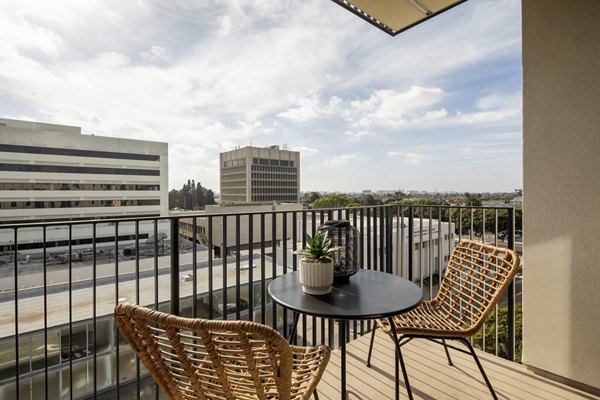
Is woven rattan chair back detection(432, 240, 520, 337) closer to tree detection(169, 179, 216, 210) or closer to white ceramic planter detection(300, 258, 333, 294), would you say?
white ceramic planter detection(300, 258, 333, 294)

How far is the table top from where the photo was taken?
4.07 ft

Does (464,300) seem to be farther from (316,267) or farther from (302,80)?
(302,80)

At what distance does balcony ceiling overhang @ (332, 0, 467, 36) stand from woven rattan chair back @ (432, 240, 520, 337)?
6.11 ft

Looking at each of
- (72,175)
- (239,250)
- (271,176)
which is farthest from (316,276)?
(72,175)

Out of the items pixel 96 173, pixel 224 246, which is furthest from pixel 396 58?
pixel 96 173

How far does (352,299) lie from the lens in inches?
54.9

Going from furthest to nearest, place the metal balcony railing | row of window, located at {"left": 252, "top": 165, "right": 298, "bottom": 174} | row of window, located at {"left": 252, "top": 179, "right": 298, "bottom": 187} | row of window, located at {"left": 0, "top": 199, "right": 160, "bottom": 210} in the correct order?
row of window, located at {"left": 252, "top": 165, "right": 298, "bottom": 174}, row of window, located at {"left": 252, "top": 179, "right": 298, "bottom": 187}, row of window, located at {"left": 0, "top": 199, "right": 160, "bottom": 210}, the metal balcony railing

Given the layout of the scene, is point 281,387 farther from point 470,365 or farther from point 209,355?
point 470,365

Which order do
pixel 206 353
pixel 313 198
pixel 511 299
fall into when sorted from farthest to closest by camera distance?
pixel 313 198 < pixel 511 299 < pixel 206 353

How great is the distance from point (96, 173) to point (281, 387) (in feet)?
113

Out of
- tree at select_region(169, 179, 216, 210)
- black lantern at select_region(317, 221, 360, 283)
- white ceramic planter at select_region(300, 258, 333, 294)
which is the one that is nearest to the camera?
white ceramic planter at select_region(300, 258, 333, 294)

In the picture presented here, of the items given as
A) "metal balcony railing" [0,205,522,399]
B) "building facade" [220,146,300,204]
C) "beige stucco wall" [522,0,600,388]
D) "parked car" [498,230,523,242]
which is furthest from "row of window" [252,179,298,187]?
"beige stucco wall" [522,0,600,388]

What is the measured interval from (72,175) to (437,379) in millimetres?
33844

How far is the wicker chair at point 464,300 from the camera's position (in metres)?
1.64
